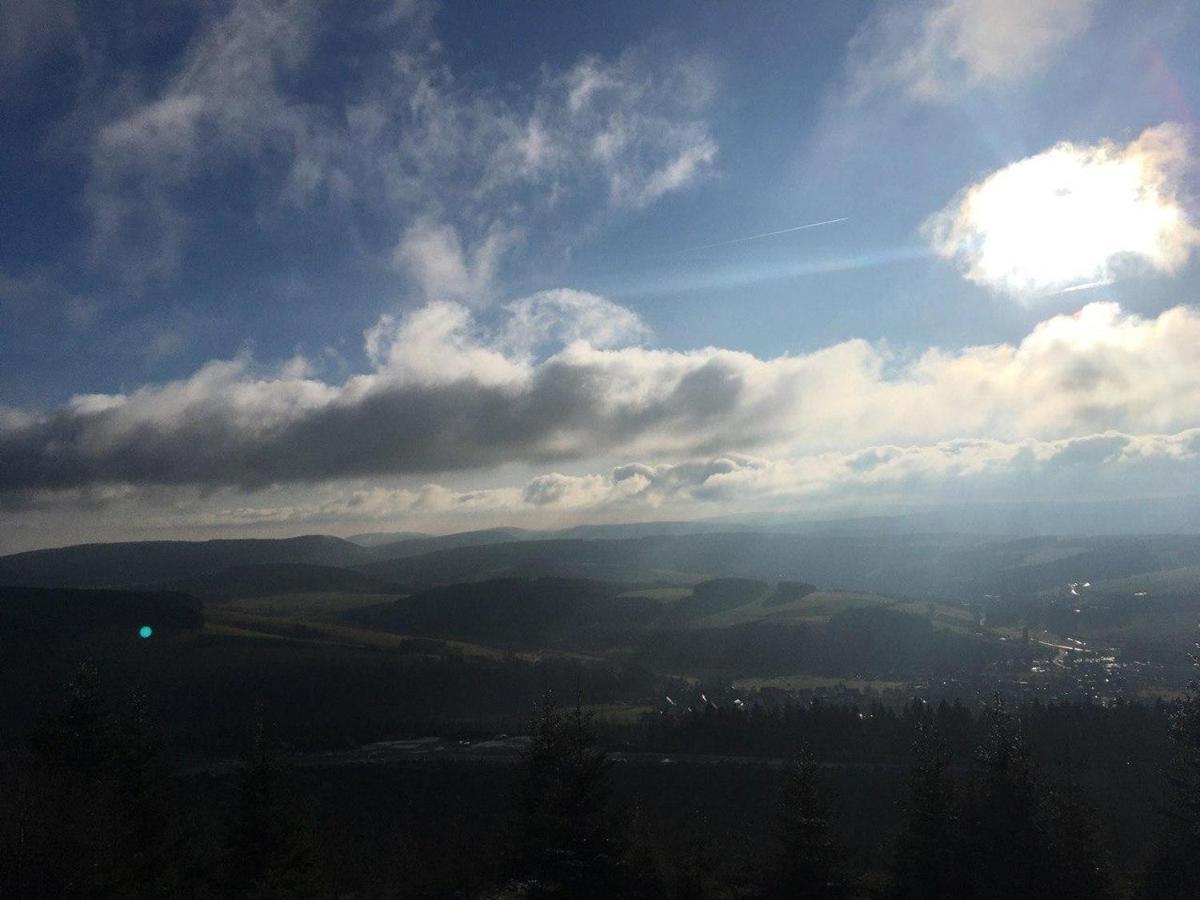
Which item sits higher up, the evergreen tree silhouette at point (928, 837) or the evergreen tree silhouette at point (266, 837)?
the evergreen tree silhouette at point (266, 837)

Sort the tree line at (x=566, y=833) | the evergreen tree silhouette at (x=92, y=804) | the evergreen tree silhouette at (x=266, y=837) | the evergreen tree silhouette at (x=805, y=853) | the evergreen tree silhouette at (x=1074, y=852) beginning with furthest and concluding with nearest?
the evergreen tree silhouette at (x=1074, y=852) < the evergreen tree silhouette at (x=805, y=853) < the evergreen tree silhouette at (x=266, y=837) < the tree line at (x=566, y=833) < the evergreen tree silhouette at (x=92, y=804)

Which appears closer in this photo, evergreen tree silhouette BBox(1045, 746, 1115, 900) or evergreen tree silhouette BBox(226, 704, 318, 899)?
evergreen tree silhouette BBox(226, 704, 318, 899)

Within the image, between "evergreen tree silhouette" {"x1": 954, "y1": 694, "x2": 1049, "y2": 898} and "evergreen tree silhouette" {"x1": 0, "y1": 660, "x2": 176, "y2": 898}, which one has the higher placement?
"evergreen tree silhouette" {"x1": 0, "y1": 660, "x2": 176, "y2": 898}

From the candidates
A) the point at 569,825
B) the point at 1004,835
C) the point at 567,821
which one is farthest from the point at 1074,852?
the point at 567,821

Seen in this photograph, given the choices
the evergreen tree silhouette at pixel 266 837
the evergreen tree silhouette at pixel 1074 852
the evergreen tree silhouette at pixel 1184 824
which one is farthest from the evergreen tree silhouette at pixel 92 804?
the evergreen tree silhouette at pixel 1184 824

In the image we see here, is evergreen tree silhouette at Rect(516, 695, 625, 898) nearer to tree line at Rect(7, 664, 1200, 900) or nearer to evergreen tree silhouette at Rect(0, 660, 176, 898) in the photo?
tree line at Rect(7, 664, 1200, 900)

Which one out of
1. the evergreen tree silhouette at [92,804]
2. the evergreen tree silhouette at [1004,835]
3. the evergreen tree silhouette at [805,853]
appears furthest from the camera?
the evergreen tree silhouette at [1004,835]

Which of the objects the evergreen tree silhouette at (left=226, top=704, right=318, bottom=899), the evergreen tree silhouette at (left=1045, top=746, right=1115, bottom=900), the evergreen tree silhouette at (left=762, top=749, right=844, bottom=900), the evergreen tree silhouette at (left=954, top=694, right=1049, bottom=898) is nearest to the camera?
the evergreen tree silhouette at (left=226, top=704, right=318, bottom=899)

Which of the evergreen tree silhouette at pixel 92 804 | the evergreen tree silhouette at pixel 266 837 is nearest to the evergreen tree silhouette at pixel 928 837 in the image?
the evergreen tree silhouette at pixel 266 837

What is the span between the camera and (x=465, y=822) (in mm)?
72875

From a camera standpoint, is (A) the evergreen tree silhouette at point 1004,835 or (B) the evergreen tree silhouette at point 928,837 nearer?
(A) the evergreen tree silhouette at point 1004,835

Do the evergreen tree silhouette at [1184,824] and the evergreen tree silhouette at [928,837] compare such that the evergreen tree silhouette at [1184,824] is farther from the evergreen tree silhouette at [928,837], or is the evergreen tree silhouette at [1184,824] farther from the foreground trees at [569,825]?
the foreground trees at [569,825]

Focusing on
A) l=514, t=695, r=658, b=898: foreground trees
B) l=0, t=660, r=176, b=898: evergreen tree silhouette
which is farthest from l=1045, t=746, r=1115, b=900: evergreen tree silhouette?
l=0, t=660, r=176, b=898: evergreen tree silhouette

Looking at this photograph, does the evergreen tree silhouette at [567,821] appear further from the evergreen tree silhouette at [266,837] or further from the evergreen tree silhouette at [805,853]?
the evergreen tree silhouette at [266,837]
